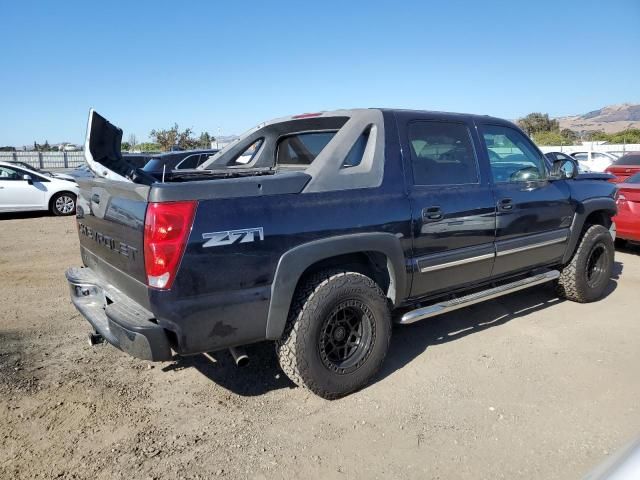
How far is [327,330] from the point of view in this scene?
3359 mm

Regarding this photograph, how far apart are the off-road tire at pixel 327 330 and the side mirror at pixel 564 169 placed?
2.48 metres

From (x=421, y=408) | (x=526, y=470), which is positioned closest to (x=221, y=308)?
(x=421, y=408)

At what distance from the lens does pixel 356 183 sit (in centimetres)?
339

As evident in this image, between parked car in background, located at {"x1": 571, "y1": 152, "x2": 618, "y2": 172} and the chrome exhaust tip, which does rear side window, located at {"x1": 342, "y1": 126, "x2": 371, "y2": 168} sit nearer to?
the chrome exhaust tip

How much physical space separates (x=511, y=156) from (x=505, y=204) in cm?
66

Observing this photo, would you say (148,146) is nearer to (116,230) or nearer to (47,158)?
(47,158)

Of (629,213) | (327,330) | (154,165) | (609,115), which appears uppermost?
(609,115)

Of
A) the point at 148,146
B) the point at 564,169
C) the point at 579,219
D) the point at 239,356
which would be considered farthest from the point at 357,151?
the point at 148,146

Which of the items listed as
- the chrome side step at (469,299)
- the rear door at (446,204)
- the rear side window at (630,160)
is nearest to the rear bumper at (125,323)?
the chrome side step at (469,299)

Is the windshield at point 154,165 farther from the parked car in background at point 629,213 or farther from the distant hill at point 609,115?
the distant hill at point 609,115

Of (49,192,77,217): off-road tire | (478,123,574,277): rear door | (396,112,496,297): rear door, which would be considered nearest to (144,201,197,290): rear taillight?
(396,112,496,297): rear door

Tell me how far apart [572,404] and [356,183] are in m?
2.04

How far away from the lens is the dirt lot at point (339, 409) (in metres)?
2.72

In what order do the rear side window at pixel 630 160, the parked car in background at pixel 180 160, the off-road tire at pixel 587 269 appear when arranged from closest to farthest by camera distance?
the off-road tire at pixel 587 269 < the parked car in background at pixel 180 160 < the rear side window at pixel 630 160
